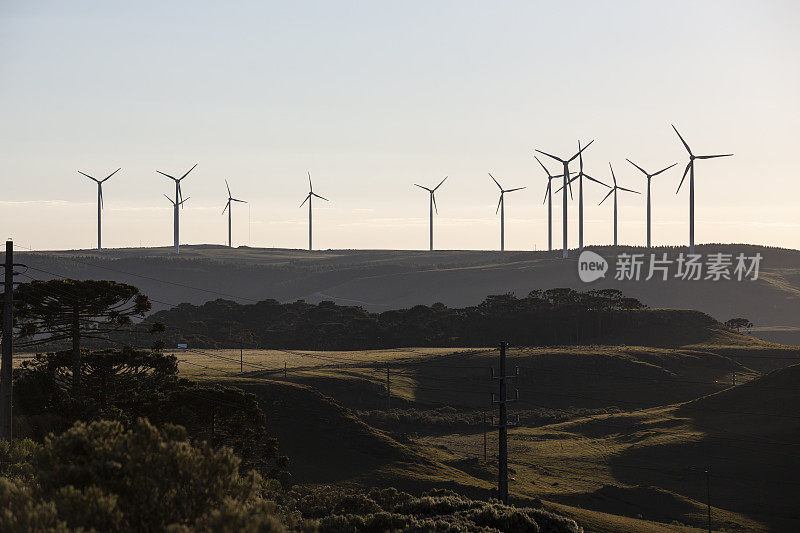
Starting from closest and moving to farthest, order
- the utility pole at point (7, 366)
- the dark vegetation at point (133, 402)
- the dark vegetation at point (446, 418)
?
the utility pole at point (7, 366)
the dark vegetation at point (133, 402)
the dark vegetation at point (446, 418)

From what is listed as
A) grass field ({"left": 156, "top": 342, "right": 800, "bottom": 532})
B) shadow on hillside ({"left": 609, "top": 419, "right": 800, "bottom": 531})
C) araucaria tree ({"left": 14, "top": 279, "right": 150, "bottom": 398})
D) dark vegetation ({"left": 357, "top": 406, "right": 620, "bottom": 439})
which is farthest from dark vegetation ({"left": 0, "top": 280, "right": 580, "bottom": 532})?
shadow on hillside ({"left": 609, "top": 419, "right": 800, "bottom": 531})

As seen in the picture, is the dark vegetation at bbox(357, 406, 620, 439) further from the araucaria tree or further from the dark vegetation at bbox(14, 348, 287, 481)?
the araucaria tree

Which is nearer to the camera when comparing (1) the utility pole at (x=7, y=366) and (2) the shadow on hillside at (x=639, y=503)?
(1) the utility pole at (x=7, y=366)

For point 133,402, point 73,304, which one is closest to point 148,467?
point 73,304

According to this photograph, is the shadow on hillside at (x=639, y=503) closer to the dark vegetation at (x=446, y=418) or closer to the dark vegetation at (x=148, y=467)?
the dark vegetation at (x=148, y=467)

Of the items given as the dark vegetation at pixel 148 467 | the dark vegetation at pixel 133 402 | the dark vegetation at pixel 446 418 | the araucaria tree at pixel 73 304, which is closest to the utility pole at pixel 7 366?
the dark vegetation at pixel 148 467

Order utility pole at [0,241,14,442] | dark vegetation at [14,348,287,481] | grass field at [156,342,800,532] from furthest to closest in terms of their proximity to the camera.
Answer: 1. grass field at [156,342,800,532]
2. dark vegetation at [14,348,287,481]
3. utility pole at [0,241,14,442]

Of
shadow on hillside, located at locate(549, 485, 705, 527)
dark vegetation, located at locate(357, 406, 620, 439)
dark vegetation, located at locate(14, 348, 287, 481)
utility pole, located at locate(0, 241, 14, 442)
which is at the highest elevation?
utility pole, located at locate(0, 241, 14, 442)

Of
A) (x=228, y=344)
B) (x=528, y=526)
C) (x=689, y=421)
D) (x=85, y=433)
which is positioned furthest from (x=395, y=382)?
(x=85, y=433)

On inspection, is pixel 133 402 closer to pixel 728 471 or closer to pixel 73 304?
pixel 73 304

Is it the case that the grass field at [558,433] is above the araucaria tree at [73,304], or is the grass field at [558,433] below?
below

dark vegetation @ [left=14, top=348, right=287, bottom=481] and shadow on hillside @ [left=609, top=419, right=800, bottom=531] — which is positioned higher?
dark vegetation @ [left=14, top=348, right=287, bottom=481]

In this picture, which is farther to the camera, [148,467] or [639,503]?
[639,503]

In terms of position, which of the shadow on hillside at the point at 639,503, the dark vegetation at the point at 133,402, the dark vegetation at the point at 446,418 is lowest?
the shadow on hillside at the point at 639,503
